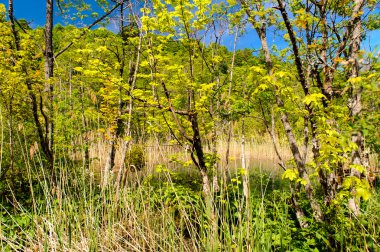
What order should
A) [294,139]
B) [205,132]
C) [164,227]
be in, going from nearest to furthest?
[164,227], [294,139], [205,132]

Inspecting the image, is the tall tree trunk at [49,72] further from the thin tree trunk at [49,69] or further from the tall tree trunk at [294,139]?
the tall tree trunk at [294,139]

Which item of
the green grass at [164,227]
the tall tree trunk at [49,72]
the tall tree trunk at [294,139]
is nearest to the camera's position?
the green grass at [164,227]

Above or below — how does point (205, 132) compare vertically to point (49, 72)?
below

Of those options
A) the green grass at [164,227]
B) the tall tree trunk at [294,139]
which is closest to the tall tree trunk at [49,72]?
the green grass at [164,227]

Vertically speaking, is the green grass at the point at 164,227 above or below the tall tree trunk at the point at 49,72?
below

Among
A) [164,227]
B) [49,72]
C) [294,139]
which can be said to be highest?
[49,72]

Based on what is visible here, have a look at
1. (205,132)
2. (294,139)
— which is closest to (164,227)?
(294,139)

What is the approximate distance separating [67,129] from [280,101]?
332cm

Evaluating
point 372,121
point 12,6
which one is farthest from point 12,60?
point 372,121

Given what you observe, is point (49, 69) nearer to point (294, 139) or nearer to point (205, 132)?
point (205, 132)

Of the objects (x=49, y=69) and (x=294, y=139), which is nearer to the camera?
(x=294, y=139)

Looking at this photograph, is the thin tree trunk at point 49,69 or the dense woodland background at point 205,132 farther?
the thin tree trunk at point 49,69

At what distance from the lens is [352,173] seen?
354 centimetres

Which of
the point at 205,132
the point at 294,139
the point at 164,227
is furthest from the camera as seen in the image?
the point at 205,132
